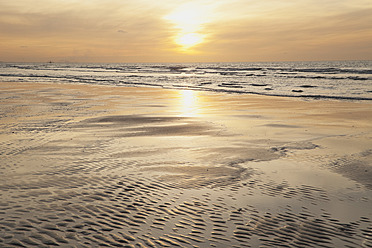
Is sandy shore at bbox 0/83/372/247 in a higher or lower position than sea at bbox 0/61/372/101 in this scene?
lower

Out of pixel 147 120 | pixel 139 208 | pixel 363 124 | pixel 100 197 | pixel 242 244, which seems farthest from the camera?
pixel 147 120

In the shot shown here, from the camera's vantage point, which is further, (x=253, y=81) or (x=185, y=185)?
(x=253, y=81)

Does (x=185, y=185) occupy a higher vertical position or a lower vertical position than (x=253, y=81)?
lower

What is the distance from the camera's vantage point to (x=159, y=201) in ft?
18.3

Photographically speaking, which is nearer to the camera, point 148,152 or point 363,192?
point 363,192

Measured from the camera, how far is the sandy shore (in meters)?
4.49

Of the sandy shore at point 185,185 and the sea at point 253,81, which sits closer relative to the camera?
the sandy shore at point 185,185

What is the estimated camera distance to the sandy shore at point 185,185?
4488 millimetres

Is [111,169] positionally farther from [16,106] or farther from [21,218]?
[16,106]

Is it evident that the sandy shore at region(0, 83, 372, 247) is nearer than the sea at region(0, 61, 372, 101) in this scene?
Yes

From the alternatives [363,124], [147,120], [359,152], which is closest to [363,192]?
[359,152]

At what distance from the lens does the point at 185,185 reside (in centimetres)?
640

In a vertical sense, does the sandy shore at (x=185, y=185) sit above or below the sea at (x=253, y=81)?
below

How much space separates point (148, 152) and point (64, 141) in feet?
9.40
